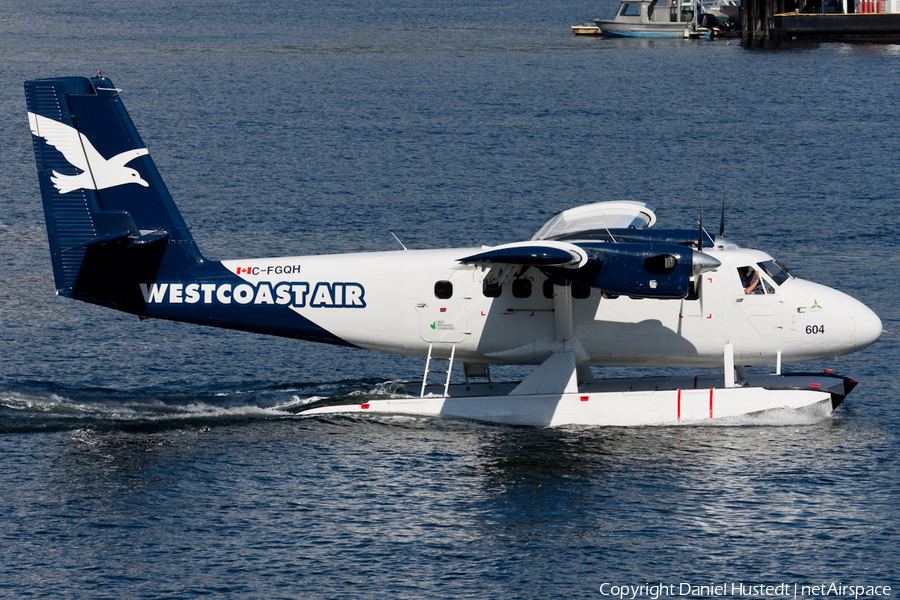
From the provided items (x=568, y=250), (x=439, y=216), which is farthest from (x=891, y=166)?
(x=568, y=250)

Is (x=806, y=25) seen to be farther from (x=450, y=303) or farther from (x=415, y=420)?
(x=415, y=420)

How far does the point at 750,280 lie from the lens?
27125mm

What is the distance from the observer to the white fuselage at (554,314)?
88.8 ft

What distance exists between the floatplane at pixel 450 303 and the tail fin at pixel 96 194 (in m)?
0.03

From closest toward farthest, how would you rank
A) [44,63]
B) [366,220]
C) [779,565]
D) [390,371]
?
[779,565] → [390,371] → [366,220] → [44,63]

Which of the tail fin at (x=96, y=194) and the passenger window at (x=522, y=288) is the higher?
the tail fin at (x=96, y=194)

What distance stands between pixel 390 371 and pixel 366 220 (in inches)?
675

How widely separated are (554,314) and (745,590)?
29.7ft

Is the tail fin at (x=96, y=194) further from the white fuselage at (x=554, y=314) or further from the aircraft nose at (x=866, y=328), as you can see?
the aircraft nose at (x=866, y=328)

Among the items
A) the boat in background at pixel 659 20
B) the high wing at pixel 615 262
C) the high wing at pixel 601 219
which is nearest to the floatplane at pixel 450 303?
the high wing at pixel 601 219

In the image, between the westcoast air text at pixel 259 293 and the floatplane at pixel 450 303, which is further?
the westcoast air text at pixel 259 293

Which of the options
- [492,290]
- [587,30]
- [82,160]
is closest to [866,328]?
[492,290]

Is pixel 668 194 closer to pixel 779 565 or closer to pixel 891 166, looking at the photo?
pixel 891 166

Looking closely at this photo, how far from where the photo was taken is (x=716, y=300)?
27125 mm
